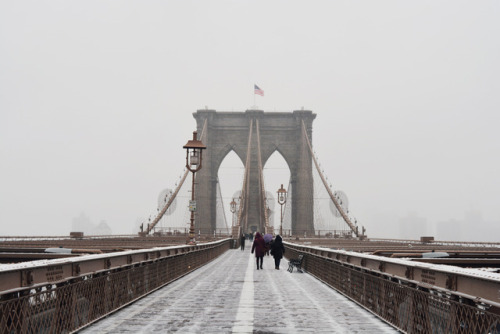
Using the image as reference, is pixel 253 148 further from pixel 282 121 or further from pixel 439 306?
pixel 439 306

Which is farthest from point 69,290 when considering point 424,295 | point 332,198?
point 332,198

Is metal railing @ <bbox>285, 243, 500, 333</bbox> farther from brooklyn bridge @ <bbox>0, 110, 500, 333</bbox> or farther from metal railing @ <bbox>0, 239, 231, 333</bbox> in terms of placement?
metal railing @ <bbox>0, 239, 231, 333</bbox>

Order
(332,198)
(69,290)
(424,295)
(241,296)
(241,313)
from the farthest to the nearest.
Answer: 1. (332,198)
2. (241,296)
3. (241,313)
4. (69,290)
5. (424,295)

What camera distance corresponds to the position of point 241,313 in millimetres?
8953

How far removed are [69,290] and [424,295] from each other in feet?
14.7

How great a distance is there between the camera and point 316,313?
916 centimetres

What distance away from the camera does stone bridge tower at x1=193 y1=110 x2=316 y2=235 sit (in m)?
100

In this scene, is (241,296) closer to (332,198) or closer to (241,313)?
(241,313)

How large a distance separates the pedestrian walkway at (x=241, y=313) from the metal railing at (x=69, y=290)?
0.81 ft

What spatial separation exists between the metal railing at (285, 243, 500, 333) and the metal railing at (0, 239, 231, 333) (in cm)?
438

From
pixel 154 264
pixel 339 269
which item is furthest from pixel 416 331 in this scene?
pixel 154 264

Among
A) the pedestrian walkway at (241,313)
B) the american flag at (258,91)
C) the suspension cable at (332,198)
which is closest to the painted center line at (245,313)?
the pedestrian walkway at (241,313)

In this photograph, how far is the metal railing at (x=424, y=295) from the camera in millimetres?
5004

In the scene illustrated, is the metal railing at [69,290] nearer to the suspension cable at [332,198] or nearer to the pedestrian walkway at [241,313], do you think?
the pedestrian walkway at [241,313]
